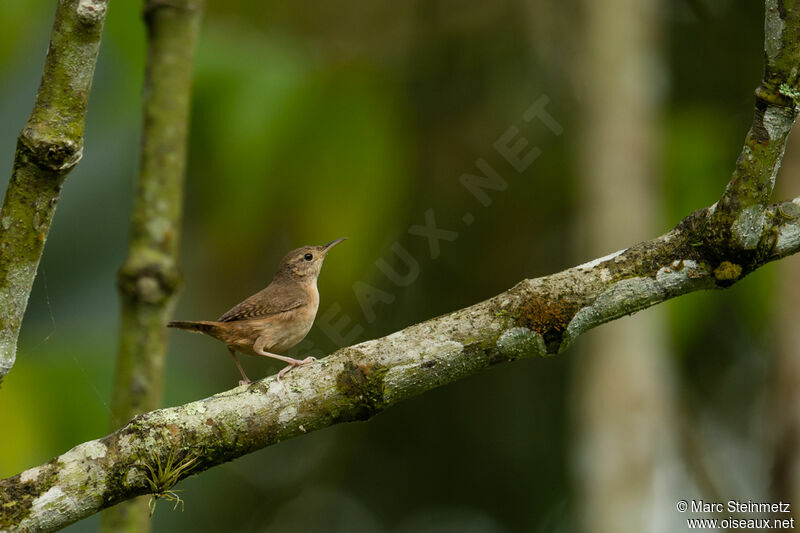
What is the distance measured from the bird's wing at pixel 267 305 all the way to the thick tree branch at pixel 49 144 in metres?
2.18

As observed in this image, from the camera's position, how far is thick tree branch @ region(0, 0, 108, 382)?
2.66m

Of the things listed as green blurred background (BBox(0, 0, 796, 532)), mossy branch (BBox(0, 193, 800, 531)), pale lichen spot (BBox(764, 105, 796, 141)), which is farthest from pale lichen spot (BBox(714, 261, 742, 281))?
green blurred background (BBox(0, 0, 796, 532))

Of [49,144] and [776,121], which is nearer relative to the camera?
[49,144]

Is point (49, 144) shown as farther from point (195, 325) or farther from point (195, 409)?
point (195, 325)

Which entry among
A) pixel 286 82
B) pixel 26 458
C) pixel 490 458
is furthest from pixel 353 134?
pixel 490 458

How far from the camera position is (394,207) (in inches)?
308

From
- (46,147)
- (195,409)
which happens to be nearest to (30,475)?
(195,409)

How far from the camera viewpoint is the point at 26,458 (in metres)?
5.21

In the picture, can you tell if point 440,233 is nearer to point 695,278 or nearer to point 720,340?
point 720,340

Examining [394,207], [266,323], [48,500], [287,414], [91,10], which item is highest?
[394,207]

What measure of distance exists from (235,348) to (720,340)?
257 inches

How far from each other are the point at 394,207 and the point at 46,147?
5285 millimetres

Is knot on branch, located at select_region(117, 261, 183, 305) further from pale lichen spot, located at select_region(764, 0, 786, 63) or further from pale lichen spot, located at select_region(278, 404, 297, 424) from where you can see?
pale lichen spot, located at select_region(764, 0, 786, 63)

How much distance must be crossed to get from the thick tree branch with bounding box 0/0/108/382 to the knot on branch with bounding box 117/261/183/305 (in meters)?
1.48
